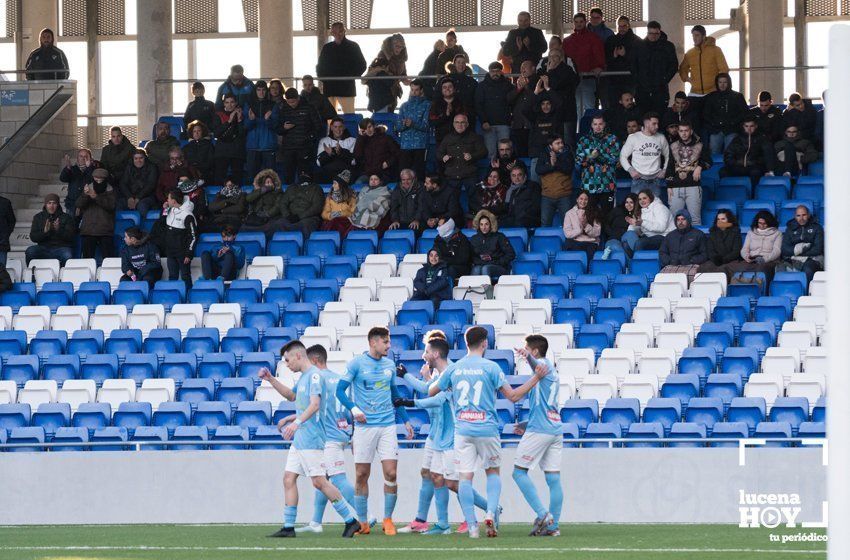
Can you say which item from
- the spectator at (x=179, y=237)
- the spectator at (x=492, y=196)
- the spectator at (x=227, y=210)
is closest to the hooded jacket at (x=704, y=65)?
the spectator at (x=492, y=196)

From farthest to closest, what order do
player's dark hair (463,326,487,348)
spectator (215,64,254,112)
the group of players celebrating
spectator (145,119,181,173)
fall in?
spectator (215,64,254,112) → spectator (145,119,181,173) → the group of players celebrating → player's dark hair (463,326,487,348)

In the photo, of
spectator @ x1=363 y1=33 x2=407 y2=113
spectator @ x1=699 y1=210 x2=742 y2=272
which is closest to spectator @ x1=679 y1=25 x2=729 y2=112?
spectator @ x1=699 y1=210 x2=742 y2=272

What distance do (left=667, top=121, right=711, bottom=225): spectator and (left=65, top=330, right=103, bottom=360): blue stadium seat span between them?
7671mm

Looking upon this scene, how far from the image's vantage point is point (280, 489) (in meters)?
14.6

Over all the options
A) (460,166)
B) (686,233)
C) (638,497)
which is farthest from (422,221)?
(638,497)

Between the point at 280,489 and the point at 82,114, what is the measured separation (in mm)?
19398

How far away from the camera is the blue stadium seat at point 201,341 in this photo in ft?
59.7

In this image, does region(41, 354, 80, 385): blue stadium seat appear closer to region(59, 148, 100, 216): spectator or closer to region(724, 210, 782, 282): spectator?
region(59, 148, 100, 216): spectator

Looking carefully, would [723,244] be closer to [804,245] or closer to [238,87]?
[804,245]

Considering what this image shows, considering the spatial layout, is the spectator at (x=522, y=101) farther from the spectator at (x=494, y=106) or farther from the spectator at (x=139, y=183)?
the spectator at (x=139, y=183)

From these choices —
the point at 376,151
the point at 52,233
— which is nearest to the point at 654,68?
the point at 376,151

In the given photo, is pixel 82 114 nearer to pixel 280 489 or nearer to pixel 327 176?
pixel 327 176

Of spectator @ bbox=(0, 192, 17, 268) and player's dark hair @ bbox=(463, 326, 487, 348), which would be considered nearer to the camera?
player's dark hair @ bbox=(463, 326, 487, 348)

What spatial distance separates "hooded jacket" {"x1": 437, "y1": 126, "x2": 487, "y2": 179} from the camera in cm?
2005
